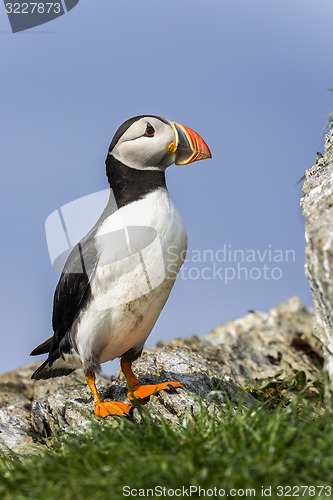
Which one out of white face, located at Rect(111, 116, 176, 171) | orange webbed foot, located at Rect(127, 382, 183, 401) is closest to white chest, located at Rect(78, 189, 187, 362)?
white face, located at Rect(111, 116, 176, 171)

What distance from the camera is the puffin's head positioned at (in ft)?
19.1

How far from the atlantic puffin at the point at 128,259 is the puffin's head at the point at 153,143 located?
0.01 meters

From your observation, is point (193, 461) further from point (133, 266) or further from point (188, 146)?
point (188, 146)

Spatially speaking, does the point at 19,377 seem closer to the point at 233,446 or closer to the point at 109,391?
the point at 109,391

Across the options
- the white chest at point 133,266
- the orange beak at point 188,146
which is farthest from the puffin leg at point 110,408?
the orange beak at point 188,146

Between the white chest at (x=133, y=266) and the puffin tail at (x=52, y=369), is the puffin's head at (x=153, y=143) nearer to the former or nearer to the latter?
the white chest at (x=133, y=266)

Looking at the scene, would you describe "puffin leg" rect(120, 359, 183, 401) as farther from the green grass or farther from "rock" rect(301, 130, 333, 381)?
"rock" rect(301, 130, 333, 381)

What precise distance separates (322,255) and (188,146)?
245 centimetres

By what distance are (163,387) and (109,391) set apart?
0.96m

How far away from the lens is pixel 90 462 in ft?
12.0

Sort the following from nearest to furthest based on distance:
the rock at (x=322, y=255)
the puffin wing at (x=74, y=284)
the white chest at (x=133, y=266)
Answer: the rock at (x=322, y=255) → the white chest at (x=133, y=266) → the puffin wing at (x=74, y=284)

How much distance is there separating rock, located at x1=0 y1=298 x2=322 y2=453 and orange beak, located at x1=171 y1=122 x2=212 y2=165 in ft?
7.77

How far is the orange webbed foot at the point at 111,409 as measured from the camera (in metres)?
5.52

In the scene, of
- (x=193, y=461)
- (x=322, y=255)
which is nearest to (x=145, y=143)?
(x=322, y=255)
